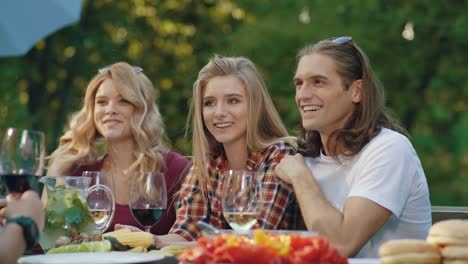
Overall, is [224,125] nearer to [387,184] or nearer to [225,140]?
[225,140]

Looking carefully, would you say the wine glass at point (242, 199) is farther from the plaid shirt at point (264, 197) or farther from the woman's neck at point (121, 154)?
the woman's neck at point (121, 154)

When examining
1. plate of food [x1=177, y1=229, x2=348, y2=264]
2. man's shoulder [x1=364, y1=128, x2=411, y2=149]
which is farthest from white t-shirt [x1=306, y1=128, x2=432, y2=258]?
plate of food [x1=177, y1=229, x2=348, y2=264]

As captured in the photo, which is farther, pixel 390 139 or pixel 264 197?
pixel 264 197

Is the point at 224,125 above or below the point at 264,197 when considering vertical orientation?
above

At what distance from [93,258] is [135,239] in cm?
45

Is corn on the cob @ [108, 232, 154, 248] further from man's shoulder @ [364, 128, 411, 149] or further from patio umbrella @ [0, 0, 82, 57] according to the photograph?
patio umbrella @ [0, 0, 82, 57]

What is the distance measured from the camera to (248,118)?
3.94 meters

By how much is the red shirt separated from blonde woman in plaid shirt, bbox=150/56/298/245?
0.32 metres

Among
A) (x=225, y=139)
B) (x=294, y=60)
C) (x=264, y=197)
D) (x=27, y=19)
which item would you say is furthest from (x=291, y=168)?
(x=294, y=60)

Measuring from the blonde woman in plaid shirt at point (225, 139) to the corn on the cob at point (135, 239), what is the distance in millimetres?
725

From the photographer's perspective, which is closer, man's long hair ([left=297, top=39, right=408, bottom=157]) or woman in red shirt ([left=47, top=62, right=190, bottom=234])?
man's long hair ([left=297, top=39, right=408, bottom=157])

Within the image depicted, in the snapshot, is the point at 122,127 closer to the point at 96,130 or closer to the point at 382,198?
the point at 96,130

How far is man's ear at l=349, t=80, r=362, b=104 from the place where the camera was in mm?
3521

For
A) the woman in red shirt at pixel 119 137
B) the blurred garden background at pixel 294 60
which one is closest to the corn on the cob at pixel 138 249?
the woman in red shirt at pixel 119 137
